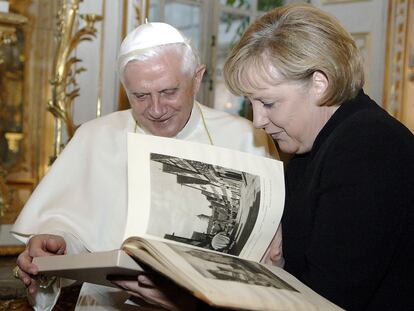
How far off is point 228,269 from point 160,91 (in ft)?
4.19

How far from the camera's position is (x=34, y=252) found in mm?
2322

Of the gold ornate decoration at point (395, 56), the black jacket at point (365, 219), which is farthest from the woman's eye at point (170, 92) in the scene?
the gold ornate decoration at point (395, 56)

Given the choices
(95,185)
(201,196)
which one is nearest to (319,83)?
(201,196)

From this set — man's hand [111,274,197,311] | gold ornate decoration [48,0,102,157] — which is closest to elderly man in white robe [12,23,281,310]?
man's hand [111,274,197,311]

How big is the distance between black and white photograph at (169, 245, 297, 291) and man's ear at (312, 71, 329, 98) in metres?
0.52

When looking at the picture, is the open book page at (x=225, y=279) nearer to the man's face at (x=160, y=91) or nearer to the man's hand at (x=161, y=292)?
the man's hand at (x=161, y=292)

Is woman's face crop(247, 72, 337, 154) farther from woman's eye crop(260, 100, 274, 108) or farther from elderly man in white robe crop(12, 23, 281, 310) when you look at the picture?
elderly man in white robe crop(12, 23, 281, 310)

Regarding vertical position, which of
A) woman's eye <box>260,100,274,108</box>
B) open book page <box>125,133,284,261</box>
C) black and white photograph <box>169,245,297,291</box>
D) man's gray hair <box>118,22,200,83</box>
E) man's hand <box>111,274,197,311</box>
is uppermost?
man's gray hair <box>118,22,200,83</box>

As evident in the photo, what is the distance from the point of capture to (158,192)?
1.85m

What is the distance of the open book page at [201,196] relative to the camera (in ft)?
5.98

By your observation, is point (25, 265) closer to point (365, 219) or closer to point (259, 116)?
point (259, 116)

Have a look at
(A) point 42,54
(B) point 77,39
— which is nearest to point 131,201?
(B) point 77,39

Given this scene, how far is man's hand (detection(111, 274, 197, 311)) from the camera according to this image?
1.70 metres

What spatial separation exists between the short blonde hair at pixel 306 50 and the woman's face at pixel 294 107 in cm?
2
